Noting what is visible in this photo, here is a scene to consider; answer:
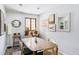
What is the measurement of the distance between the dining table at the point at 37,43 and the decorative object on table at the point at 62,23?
24 centimetres

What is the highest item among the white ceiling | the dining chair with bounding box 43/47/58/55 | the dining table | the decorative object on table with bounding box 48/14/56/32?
the white ceiling

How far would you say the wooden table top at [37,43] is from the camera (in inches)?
48.2

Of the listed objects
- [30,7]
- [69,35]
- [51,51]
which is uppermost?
[30,7]

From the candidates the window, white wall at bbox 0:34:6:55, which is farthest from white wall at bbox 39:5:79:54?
white wall at bbox 0:34:6:55

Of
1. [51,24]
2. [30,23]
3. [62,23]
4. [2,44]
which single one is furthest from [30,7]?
[2,44]

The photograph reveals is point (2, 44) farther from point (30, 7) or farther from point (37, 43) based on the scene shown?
point (30, 7)

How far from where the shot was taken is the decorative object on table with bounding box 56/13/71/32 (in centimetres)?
113

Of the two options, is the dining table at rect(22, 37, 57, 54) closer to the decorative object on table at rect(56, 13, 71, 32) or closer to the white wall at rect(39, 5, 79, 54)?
the white wall at rect(39, 5, 79, 54)

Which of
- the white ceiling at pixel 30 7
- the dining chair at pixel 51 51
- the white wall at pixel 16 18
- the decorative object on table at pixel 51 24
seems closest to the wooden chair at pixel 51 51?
the dining chair at pixel 51 51

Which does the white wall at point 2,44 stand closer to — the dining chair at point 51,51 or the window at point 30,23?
the window at point 30,23

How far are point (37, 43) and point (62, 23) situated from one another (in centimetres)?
45

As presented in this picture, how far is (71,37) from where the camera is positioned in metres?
1.13

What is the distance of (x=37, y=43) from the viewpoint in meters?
1.28
